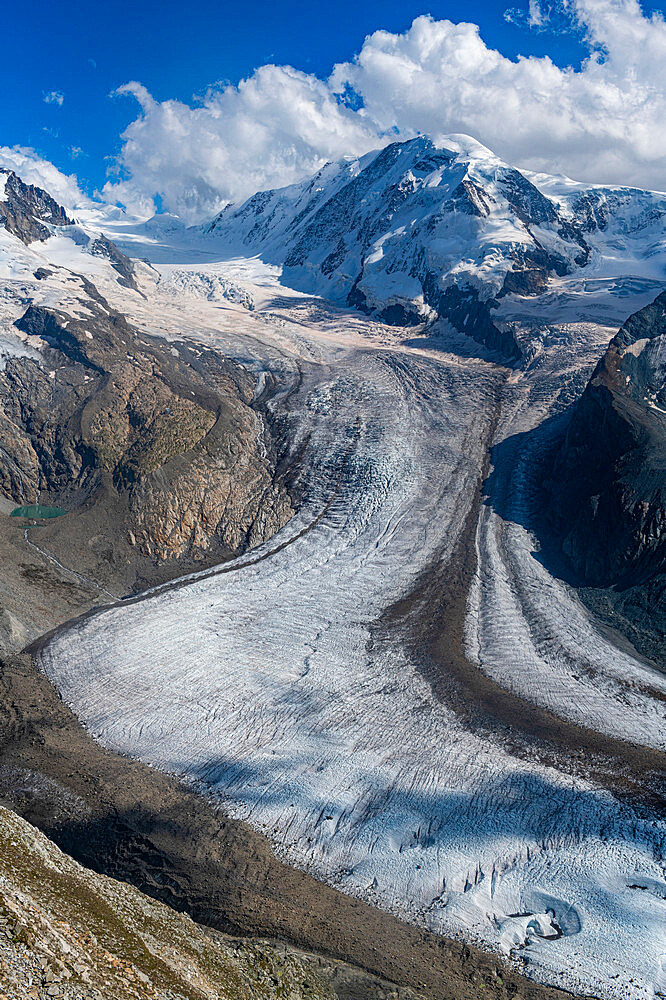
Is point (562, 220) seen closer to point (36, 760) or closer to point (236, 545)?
point (236, 545)

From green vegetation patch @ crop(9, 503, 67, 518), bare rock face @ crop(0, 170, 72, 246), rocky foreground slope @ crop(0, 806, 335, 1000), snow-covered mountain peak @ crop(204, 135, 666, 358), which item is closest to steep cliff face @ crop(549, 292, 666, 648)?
snow-covered mountain peak @ crop(204, 135, 666, 358)

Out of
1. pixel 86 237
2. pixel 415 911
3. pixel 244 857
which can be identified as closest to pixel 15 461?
pixel 244 857

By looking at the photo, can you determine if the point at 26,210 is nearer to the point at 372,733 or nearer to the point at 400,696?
the point at 400,696

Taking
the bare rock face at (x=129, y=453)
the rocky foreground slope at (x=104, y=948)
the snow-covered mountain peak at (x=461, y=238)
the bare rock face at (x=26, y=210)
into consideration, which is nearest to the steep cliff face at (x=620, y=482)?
the bare rock face at (x=129, y=453)

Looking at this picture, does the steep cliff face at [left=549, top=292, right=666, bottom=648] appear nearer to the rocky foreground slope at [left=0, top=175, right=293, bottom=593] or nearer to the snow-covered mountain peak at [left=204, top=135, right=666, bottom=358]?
the rocky foreground slope at [left=0, top=175, right=293, bottom=593]

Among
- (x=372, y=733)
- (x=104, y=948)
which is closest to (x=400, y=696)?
(x=372, y=733)

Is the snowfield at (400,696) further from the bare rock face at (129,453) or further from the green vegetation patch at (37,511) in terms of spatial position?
the green vegetation patch at (37,511)
